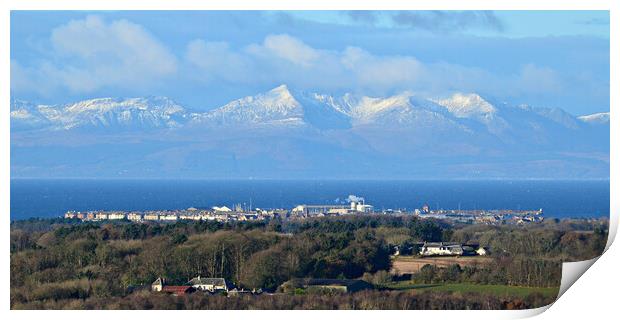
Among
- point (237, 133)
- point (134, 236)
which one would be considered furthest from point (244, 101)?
point (134, 236)

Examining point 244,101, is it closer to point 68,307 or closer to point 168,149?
point 168,149

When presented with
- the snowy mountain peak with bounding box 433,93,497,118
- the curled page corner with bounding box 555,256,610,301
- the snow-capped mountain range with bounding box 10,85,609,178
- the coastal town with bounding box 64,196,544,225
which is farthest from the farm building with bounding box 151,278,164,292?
the snowy mountain peak with bounding box 433,93,497,118

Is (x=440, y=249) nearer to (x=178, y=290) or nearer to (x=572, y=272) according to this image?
(x=178, y=290)

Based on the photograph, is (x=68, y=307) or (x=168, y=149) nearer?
(x=68, y=307)

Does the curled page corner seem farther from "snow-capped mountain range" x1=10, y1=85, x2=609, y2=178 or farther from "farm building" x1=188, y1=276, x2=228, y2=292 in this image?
"snow-capped mountain range" x1=10, y1=85, x2=609, y2=178

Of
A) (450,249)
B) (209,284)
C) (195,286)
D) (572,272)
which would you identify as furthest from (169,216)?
(572,272)
